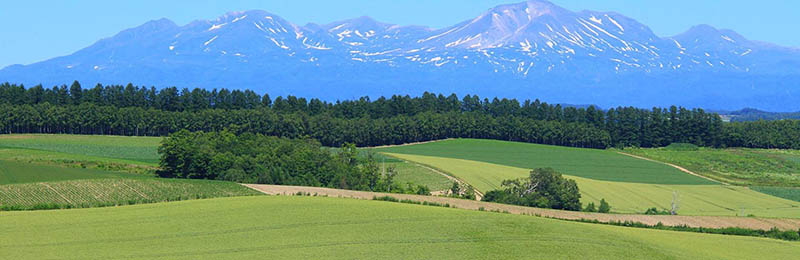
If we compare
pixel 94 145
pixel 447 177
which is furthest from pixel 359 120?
pixel 447 177

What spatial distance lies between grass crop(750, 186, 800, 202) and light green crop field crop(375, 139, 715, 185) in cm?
751

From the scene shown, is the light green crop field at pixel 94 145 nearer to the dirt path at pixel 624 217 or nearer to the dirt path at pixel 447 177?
the dirt path at pixel 447 177

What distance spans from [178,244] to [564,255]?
20.0m

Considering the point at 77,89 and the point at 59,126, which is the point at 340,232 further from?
the point at 77,89

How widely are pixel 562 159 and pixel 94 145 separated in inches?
2965

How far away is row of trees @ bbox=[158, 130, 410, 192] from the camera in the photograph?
8175 centimetres

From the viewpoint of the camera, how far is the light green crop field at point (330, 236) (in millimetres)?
38781

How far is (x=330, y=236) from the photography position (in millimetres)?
42500

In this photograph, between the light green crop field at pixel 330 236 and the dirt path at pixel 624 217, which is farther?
the dirt path at pixel 624 217

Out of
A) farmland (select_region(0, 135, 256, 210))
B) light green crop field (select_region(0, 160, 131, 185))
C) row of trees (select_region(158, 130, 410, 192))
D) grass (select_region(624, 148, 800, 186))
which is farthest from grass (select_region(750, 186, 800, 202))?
light green crop field (select_region(0, 160, 131, 185))

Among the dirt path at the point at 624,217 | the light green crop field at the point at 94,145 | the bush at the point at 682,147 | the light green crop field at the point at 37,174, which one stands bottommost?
the dirt path at the point at 624,217

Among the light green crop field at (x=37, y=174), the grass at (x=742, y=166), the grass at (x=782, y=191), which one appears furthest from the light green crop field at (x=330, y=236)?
the grass at (x=742, y=166)

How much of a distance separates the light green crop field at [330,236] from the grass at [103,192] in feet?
13.8

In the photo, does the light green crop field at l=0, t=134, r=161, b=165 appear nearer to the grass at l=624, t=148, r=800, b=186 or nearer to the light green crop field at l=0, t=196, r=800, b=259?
the light green crop field at l=0, t=196, r=800, b=259
